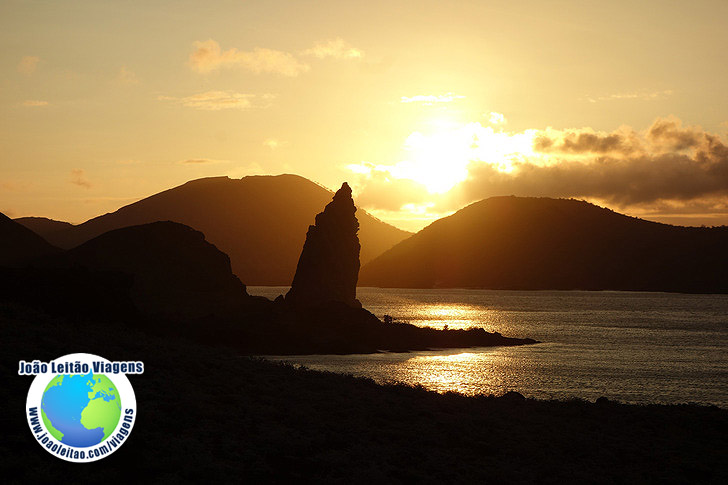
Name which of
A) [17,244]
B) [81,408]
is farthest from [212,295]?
[81,408]

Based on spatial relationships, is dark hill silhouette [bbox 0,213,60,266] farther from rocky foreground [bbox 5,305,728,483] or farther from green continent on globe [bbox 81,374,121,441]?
green continent on globe [bbox 81,374,121,441]

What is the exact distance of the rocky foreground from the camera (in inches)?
796

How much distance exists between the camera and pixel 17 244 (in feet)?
440

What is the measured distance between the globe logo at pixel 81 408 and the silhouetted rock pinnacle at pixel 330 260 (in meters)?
92.4

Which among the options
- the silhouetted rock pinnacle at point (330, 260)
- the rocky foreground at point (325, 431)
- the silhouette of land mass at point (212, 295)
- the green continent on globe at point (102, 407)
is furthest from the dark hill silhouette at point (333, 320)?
the green continent on globe at point (102, 407)

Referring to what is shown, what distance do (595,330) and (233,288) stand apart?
2805 inches

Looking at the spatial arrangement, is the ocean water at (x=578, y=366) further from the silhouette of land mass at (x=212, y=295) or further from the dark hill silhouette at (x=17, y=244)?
the dark hill silhouette at (x=17, y=244)

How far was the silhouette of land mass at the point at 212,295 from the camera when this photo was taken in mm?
43031

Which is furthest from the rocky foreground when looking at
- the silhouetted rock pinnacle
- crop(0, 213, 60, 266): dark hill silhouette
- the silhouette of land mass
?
crop(0, 213, 60, 266): dark hill silhouette

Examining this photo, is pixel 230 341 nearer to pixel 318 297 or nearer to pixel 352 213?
pixel 318 297

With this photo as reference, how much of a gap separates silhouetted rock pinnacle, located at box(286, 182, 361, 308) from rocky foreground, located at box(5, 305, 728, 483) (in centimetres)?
7836

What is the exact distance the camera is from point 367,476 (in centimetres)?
2058

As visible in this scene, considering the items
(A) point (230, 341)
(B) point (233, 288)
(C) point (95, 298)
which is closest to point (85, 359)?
(C) point (95, 298)

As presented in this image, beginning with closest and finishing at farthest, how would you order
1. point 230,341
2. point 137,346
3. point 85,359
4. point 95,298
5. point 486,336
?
→ point 85,359 < point 137,346 < point 95,298 < point 230,341 < point 486,336
